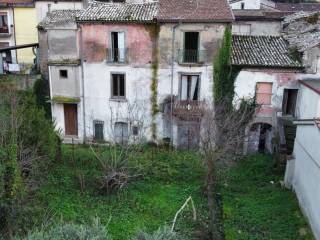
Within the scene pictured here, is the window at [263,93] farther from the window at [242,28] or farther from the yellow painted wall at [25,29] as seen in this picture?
the yellow painted wall at [25,29]

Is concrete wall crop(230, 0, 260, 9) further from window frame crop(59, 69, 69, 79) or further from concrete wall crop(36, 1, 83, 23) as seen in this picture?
window frame crop(59, 69, 69, 79)

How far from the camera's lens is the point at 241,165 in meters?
27.2

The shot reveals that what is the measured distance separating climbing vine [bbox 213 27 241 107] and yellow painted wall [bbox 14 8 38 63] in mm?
20843

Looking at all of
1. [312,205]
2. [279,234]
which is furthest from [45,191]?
[312,205]

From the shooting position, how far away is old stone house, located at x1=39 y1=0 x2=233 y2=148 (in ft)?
91.8

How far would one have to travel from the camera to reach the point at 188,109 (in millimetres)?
29016

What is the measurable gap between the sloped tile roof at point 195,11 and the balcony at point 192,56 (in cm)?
214

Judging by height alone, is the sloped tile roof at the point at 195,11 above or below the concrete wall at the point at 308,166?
above

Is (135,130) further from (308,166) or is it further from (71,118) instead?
(308,166)

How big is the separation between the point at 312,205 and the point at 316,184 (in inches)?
43.2

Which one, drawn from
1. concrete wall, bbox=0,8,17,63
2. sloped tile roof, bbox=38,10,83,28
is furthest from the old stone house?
concrete wall, bbox=0,8,17,63

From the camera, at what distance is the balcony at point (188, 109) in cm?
2886

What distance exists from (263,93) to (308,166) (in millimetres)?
8457

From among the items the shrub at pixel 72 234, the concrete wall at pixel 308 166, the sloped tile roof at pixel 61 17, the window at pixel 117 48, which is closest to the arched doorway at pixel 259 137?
the concrete wall at pixel 308 166
